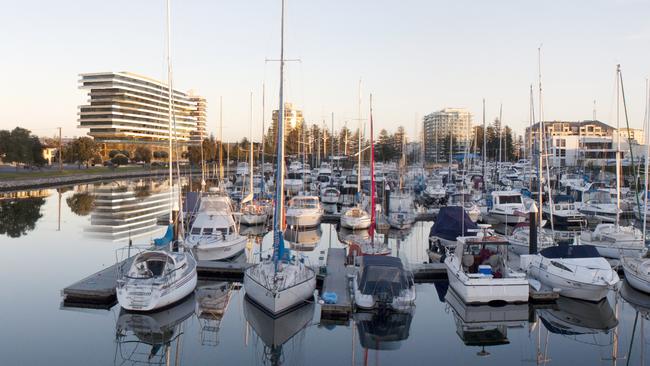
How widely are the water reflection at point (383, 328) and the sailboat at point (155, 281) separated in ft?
20.0

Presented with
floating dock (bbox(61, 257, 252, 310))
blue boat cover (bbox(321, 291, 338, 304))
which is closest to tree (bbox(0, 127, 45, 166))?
floating dock (bbox(61, 257, 252, 310))

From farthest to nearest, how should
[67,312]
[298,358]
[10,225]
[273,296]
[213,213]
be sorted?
[10,225], [213,213], [67,312], [273,296], [298,358]

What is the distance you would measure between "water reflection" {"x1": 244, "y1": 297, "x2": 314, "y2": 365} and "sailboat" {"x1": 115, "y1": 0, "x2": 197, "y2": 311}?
2.39 m

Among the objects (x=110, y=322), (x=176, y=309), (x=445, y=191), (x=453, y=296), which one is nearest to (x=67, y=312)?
(x=110, y=322)

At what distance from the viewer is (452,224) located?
92.4ft

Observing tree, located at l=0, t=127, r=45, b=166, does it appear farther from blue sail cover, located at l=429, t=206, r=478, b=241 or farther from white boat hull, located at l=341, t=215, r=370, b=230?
blue sail cover, located at l=429, t=206, r=478, b=241

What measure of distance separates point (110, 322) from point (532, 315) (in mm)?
13809

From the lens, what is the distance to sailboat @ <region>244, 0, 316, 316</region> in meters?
17.6

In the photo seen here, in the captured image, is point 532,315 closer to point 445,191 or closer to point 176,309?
point 176,309

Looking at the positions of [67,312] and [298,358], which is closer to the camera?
[298,358]

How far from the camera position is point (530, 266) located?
2212 cm

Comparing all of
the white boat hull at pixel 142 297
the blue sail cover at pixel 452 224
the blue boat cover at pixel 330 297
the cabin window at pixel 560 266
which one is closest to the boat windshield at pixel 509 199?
the blue sail cover at pixel 452 224

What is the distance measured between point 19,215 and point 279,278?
34.4 metres

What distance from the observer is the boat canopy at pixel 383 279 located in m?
18.3
